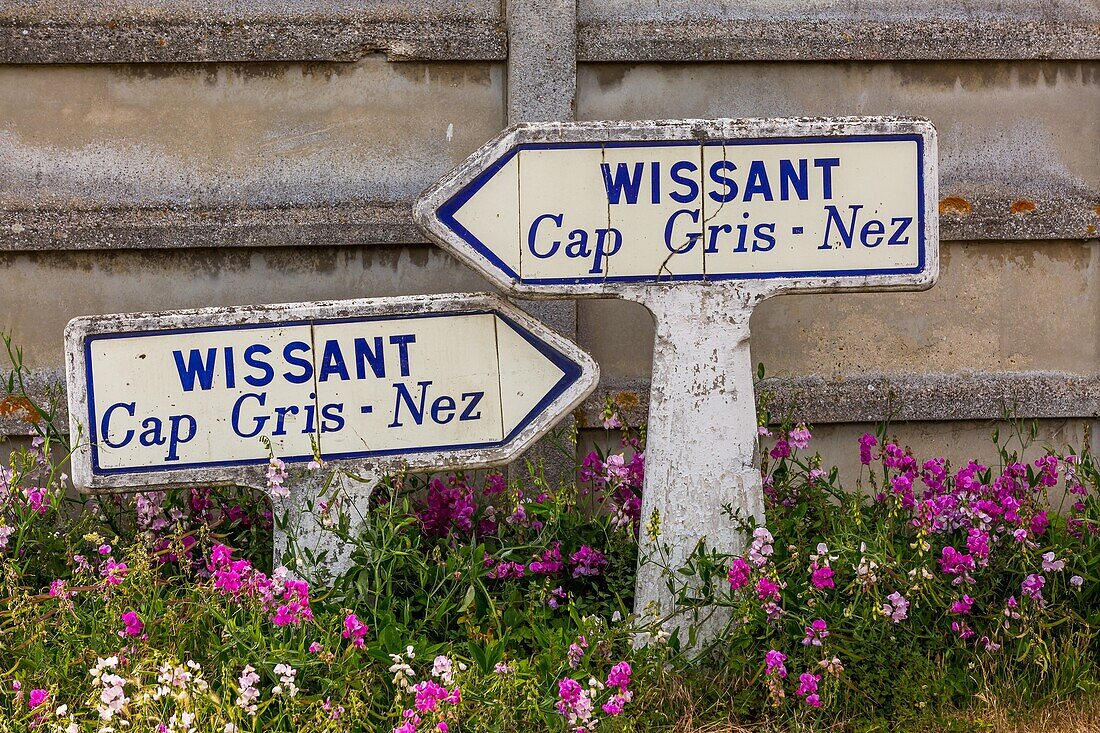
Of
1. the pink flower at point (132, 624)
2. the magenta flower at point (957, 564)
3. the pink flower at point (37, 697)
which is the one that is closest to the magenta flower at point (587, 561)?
the magenta flower at point (957, 564)

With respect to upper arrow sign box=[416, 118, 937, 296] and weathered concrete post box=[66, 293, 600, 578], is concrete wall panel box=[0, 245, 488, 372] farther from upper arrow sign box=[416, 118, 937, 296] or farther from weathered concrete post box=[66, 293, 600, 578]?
upper arrow sign box=[416, 118, 937, 296]

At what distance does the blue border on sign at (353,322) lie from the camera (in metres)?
2.55

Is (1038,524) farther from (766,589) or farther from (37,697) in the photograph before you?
(37,697)

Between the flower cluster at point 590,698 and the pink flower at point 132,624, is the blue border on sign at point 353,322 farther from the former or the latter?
the flower cluster at point 590,698

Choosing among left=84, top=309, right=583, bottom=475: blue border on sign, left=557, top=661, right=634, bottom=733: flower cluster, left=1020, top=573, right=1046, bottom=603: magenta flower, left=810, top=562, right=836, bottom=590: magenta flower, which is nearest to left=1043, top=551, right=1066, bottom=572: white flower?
left=1020, top=573, right=1046, bottom=603: magenta flower

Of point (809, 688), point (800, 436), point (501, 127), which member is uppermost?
point (501, 127)

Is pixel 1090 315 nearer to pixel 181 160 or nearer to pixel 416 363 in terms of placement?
pixel 416 363

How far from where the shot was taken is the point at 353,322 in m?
2.59

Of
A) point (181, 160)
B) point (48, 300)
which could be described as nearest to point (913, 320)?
point (181, 160)

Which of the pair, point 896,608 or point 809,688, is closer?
point 809,688

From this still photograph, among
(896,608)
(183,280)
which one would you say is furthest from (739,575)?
(183,280)

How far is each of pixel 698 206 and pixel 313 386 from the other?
105 centimetres

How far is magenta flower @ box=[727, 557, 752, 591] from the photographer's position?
7.90 ft

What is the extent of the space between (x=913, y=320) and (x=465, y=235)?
179 cm
